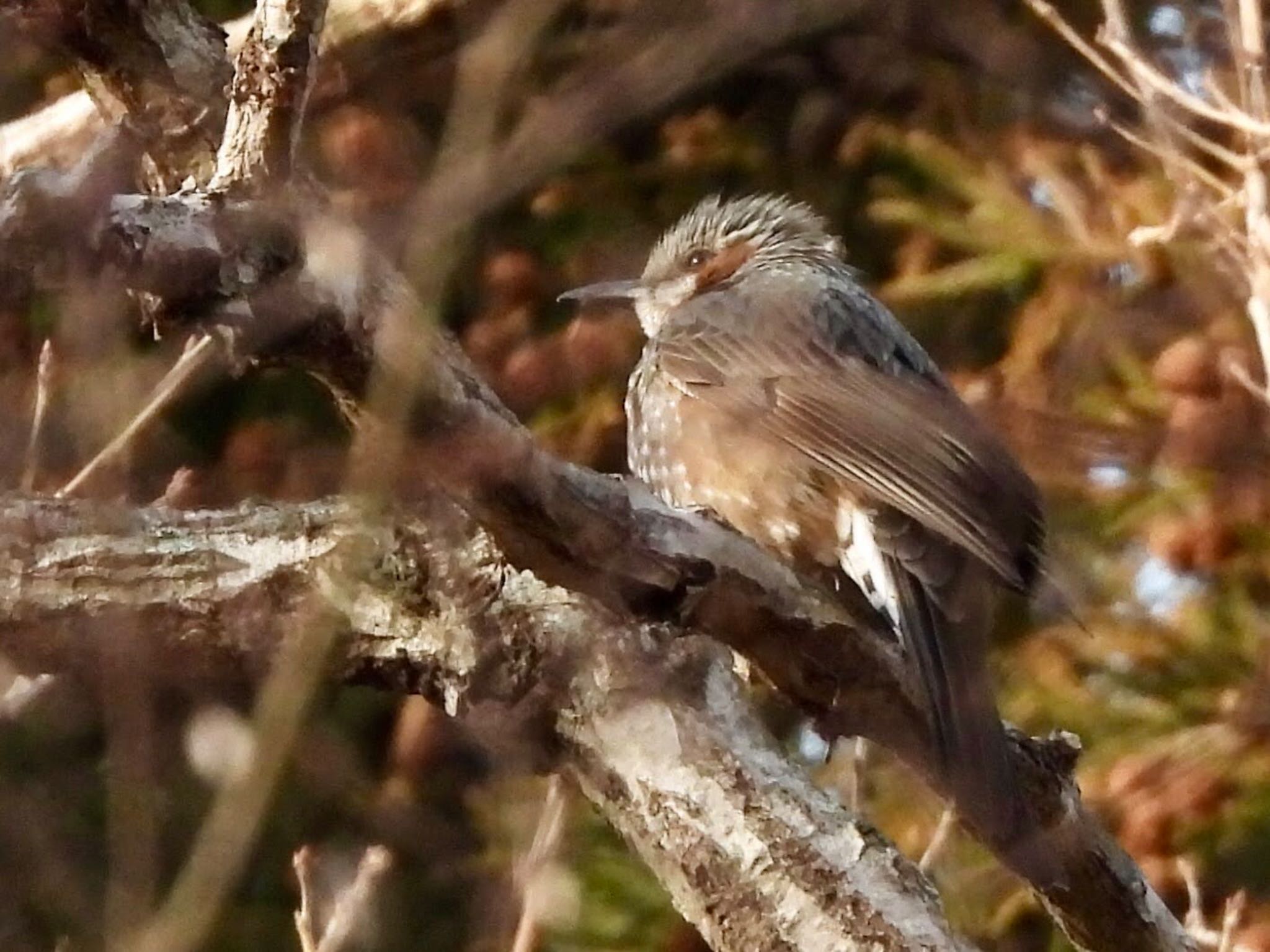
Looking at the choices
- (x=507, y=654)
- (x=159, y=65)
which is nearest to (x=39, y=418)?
(x=159, y=65)

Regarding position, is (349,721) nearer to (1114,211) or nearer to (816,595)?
(1114,211)

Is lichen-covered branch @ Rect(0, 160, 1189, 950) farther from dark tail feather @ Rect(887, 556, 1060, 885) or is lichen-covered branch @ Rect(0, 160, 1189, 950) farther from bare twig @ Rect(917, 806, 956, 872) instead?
bare twig @ Rect(917, 806, 956, 872)

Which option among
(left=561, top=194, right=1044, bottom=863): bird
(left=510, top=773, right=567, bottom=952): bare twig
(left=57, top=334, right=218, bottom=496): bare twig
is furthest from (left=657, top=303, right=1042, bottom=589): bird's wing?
(left=57, top=334, right=218, bottom=496): bare twig

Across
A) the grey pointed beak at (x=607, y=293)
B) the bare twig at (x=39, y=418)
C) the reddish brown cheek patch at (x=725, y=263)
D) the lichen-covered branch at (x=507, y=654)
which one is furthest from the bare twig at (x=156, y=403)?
the reddish brown cheek patch at (x=725, y=263)

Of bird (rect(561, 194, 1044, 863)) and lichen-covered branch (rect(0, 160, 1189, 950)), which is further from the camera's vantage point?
bird (rect(561, 194, 1044, 863))

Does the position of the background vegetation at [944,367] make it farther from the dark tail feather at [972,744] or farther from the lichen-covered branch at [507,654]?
the lichen-covered branch at [507,654]

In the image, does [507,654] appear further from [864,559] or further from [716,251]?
[716,251]
